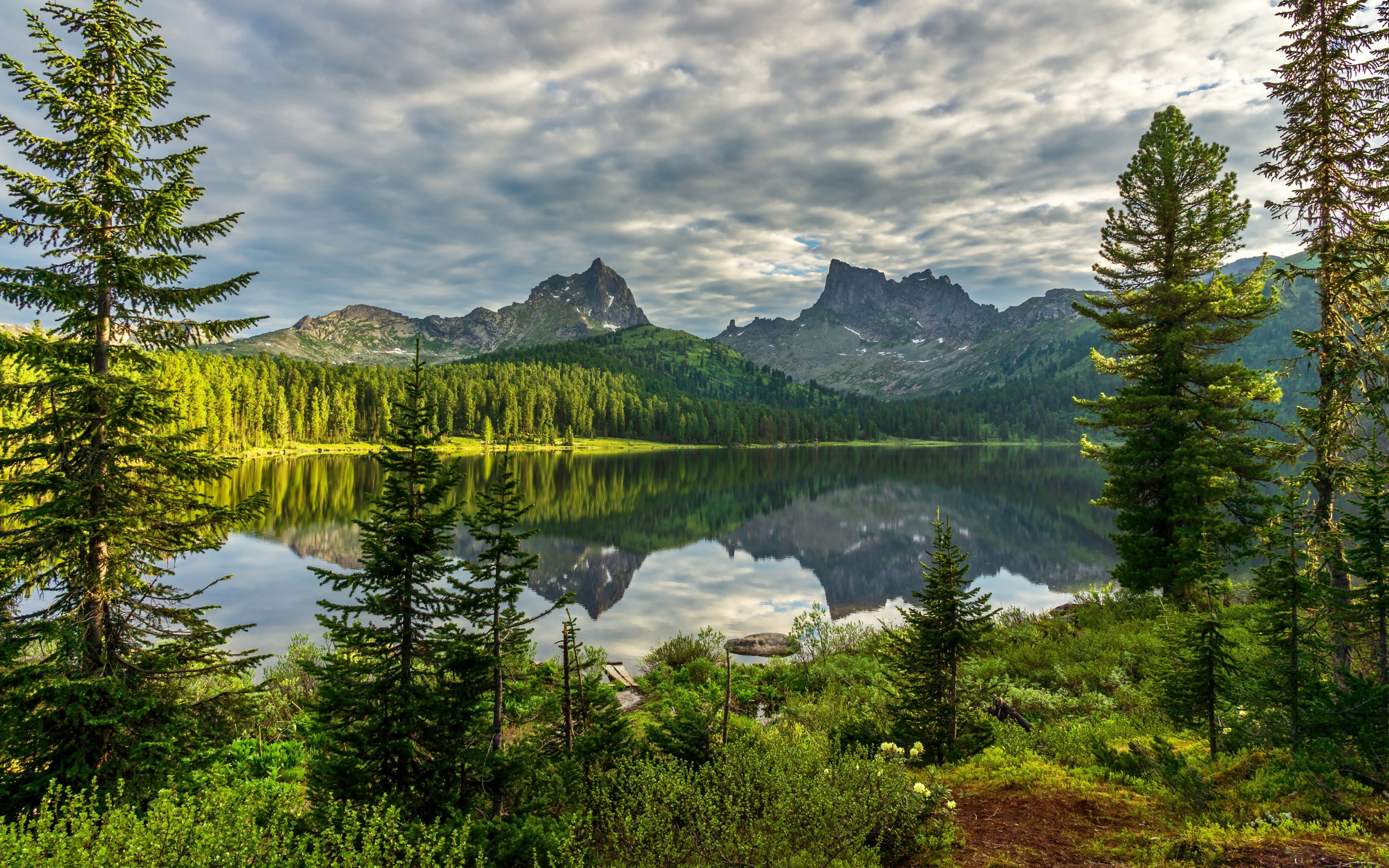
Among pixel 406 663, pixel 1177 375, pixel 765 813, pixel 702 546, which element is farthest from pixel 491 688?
pixel 702 546

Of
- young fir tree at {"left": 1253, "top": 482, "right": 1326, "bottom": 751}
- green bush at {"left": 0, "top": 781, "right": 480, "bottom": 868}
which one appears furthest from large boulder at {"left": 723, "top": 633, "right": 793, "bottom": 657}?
green bush at {"left": 0, "top": 781, "right": 480, "bottom": 868}

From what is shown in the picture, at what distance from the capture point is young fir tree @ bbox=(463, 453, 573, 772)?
7.99m

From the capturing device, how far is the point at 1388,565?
327 inches

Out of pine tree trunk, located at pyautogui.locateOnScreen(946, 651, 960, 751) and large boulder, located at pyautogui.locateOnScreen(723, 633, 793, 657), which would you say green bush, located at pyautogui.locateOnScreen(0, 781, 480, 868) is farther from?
large boulder, located at pyautogui.locateOnScreen(723, 633, 793, 657)

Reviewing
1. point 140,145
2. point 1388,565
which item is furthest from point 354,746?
point 1388,565

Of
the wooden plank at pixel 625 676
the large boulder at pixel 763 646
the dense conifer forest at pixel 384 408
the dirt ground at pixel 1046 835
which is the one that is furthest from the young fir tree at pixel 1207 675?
the dense conifer forest at pixel 384 408

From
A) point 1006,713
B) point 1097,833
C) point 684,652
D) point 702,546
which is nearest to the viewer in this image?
point 1097,833

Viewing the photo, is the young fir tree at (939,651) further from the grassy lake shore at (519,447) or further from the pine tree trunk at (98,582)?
the grassy lake shore at (519,447)

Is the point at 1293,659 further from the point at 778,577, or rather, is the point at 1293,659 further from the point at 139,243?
the point at 778,577

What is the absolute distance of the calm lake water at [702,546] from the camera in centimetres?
2900

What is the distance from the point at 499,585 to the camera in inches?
316

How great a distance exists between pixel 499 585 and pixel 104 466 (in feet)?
20.8

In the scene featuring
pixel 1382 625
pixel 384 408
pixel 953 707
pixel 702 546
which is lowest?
pixel 702 546

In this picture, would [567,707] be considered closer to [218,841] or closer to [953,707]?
[218,841]
